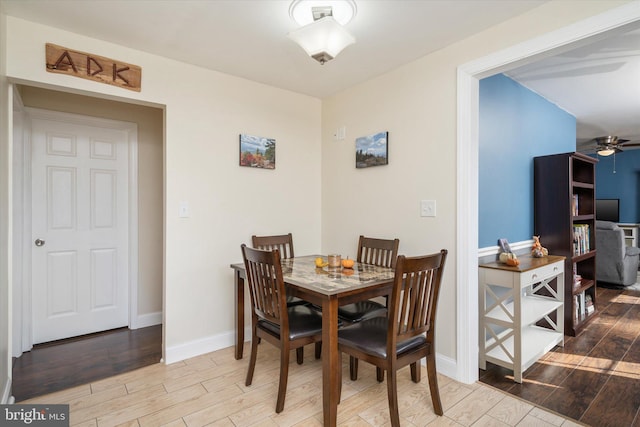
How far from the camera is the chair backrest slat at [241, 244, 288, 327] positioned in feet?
5.96

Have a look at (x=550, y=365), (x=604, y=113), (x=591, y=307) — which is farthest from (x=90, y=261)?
(x=604, y=113)

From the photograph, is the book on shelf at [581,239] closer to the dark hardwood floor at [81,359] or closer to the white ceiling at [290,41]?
the white ceiling at [290,41]

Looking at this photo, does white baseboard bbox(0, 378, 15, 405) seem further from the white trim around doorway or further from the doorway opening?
the white trim around doorway

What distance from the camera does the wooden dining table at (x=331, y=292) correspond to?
1.68m

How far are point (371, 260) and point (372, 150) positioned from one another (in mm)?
964

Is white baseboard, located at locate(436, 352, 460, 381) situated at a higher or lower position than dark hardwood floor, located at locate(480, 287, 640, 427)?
higher

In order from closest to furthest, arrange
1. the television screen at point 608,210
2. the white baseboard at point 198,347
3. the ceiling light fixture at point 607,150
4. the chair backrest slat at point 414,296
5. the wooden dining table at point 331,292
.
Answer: the chair backrest slat at point 414,296 < the wooden dining table at point 331,292 < the white baseboard at point 198,347 < the ceiling light fixture at point 607,150 < the television screen at point 608,210

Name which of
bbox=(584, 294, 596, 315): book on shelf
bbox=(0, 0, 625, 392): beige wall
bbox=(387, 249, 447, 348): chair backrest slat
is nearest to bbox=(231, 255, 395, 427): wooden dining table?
bbox=(387, 249, 447, 348): chair backrest slat

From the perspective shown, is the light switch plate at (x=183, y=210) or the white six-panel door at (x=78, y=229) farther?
the white six-panel door at (x=78, y=229)

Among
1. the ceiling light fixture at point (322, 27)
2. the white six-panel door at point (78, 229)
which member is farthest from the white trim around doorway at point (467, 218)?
the white six-panel door at point (78, 229)

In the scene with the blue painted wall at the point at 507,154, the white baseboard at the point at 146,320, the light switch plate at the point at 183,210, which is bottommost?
the white baseboard at the point at 146,320

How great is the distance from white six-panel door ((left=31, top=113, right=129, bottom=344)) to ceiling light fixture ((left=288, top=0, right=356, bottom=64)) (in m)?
2.36

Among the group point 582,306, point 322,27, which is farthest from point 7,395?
point 582,306

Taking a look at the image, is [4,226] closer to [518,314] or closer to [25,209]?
[25,209]
